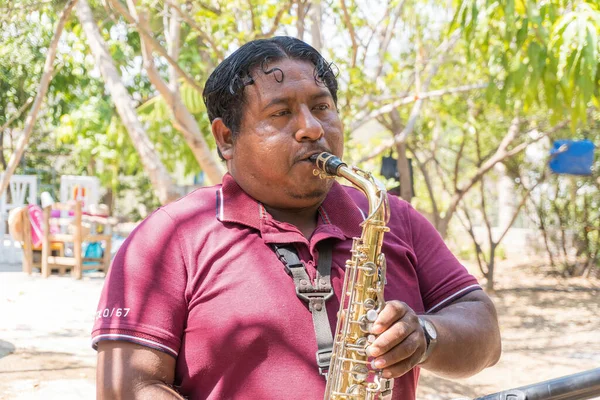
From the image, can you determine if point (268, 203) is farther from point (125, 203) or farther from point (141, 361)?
point (125, 203)

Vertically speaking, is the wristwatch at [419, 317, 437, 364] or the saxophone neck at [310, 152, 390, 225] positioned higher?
the saxophone neck at [310, 152, 390, 225]

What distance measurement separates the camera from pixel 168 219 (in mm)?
1749

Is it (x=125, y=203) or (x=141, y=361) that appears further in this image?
(x=125, y=203)

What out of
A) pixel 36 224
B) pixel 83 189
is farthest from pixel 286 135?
pixel 83 189

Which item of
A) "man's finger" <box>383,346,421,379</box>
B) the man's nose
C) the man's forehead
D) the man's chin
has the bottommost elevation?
"man's finger" <box>383,346,421,379</box>

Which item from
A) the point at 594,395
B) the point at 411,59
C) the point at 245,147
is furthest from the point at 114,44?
the point at 594,395

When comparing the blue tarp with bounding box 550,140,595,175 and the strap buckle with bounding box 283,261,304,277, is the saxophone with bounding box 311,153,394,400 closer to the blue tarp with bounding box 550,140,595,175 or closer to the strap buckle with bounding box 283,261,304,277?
the strap buckle with bounding box 283,261,304,277

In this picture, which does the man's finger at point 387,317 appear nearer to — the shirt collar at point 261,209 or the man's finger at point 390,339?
the man's finger at point 390,339

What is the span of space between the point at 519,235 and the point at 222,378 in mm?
15202

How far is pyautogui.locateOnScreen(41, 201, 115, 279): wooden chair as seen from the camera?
946cm

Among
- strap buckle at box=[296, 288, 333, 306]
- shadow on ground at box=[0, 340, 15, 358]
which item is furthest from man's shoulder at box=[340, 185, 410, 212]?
shadow on ground at box=[0, 340, 15, 358]

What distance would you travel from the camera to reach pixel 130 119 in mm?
4797

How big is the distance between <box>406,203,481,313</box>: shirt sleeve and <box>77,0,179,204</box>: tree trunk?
9.16 ft

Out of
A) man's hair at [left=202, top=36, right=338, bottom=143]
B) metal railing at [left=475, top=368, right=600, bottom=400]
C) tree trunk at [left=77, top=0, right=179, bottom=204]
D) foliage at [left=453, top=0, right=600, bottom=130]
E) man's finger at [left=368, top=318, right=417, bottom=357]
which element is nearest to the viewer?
Result: metal railing at [left=475, top=368, right=600, bottom=400]
